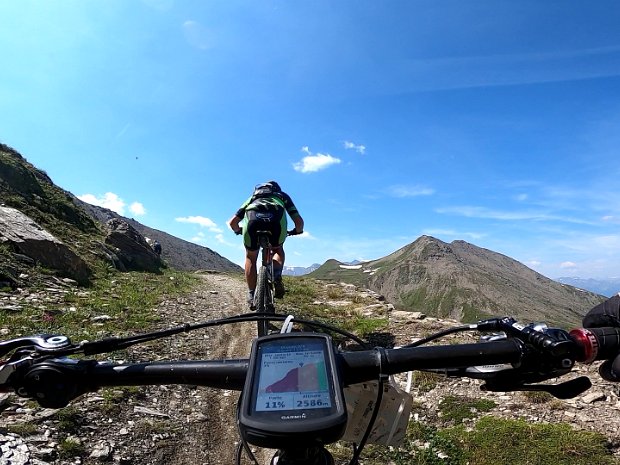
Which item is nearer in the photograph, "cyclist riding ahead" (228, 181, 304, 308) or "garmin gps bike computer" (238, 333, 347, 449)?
"garmin gps bike computer" (238, 333, 347, 449)

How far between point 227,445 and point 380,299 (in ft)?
32.3

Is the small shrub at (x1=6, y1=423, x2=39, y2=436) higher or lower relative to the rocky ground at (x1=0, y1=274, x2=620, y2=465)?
higher

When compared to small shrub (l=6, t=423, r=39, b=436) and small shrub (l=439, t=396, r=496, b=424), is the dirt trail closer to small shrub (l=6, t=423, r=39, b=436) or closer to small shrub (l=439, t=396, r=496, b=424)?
small shrub (l=6, t=423, r=39, b=436)

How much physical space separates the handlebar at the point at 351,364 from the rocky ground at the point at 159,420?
7.87ft

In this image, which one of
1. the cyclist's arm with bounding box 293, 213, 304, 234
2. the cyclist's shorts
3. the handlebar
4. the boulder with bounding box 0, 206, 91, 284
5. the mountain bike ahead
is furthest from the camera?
the boulder with bounding box 0, 206, 91, 284

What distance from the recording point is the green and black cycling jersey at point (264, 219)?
7.37 m

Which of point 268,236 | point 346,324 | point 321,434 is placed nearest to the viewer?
point 321,434

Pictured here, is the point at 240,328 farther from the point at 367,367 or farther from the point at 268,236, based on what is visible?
the point at 367,367

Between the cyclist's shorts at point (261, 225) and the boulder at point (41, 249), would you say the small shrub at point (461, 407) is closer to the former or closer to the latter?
the cyclist's shorts at point (261, 225)

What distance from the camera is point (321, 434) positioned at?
4.50ft

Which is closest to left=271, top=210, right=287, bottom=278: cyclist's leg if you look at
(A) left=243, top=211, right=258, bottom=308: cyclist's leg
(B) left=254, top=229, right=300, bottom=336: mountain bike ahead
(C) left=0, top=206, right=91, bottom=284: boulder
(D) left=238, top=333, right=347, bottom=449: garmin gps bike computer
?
(B) left=254, top=229, right=300, bottom=336: mountain bike ahead

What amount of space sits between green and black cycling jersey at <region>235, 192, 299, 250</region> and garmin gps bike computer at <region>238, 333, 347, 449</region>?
5679 millimetres

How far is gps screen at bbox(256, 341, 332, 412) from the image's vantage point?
4.95 ft

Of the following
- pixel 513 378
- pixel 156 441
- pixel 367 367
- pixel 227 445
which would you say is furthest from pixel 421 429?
pixel 367 367
